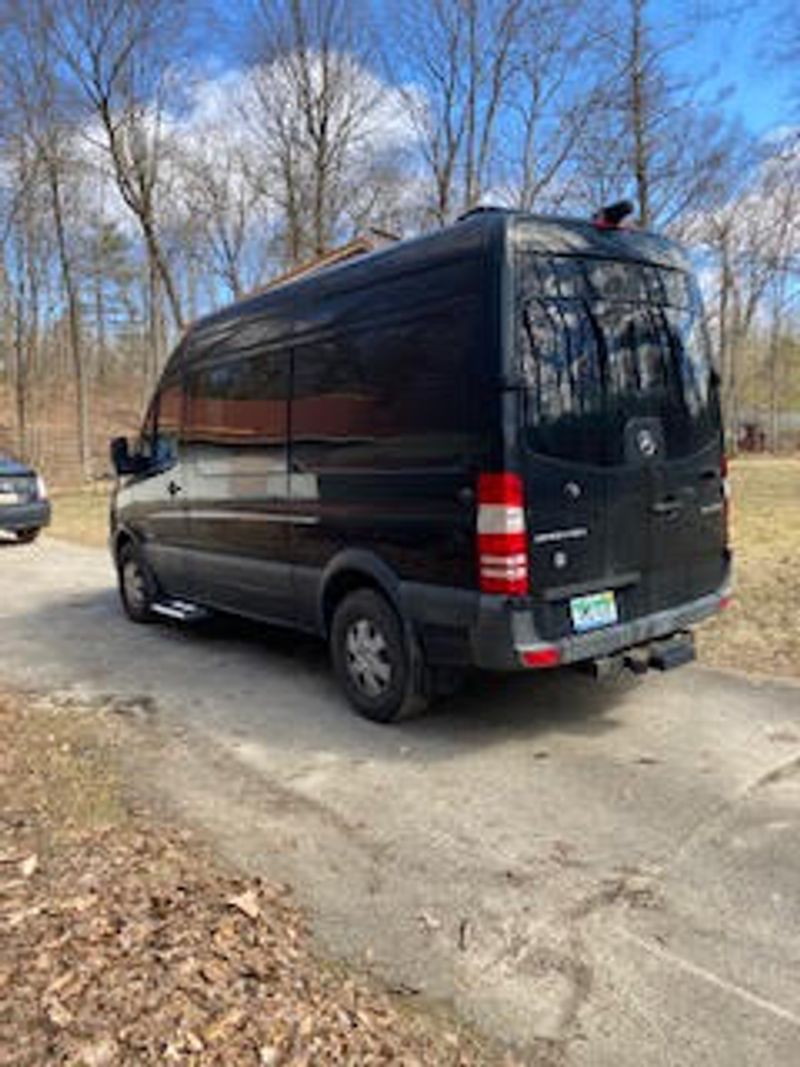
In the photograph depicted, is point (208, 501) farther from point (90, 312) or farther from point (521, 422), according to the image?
point (90, 312)

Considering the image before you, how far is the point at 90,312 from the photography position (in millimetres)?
38469

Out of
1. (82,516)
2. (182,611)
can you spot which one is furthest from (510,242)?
(82,516)

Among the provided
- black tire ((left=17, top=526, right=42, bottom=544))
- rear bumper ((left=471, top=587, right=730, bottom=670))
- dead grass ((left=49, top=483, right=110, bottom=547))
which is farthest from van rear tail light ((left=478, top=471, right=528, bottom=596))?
black tire ((left=17, top=526, right=42, bottom=544))

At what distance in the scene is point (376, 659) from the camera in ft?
14.9

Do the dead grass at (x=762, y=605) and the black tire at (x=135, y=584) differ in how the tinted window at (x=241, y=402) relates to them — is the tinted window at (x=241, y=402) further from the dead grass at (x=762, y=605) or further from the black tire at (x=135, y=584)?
the dead grass at (x=762, y=605)

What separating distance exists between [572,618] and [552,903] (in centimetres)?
146

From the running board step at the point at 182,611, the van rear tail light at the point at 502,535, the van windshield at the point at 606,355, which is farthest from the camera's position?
the running board step at the point at 182,611

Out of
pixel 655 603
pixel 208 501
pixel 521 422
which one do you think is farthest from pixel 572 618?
pixel 208 501

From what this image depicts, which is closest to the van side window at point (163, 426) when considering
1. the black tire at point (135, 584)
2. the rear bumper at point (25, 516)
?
the black tire at point (135, 584)

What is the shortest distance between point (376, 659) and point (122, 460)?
3.65m

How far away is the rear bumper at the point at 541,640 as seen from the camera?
12.4ft

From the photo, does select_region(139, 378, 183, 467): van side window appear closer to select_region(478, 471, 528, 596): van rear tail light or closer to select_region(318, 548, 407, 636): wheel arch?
select_region(318, 548, 407, 636): wheel arch

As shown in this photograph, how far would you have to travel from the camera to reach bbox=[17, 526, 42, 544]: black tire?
43.2 ft

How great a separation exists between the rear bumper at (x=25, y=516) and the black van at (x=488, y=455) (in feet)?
29.3
